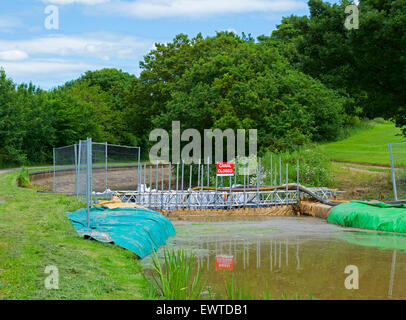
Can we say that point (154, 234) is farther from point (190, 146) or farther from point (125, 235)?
point (190, 146)

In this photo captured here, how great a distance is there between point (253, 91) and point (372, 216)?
2052 cm

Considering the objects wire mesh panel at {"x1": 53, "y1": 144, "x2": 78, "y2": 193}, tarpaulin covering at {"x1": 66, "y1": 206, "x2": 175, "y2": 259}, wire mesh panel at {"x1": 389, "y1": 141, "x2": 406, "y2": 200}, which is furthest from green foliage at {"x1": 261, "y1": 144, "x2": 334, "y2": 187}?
tarpaulin covering at {"x1": 66, "y1": 206, "x2": 175, "y2": 259}

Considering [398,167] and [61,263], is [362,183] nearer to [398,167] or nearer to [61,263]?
[398,167]

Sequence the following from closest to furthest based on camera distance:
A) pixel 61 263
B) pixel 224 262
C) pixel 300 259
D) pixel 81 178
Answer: pixel 61 263, pixel 224 262, pixel 300 259, pixel 81 178

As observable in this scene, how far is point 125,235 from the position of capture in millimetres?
12070

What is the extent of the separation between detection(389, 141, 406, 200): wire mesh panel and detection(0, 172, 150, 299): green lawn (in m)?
12.2

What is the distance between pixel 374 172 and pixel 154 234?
24.3 m

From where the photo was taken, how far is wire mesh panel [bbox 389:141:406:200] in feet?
64.1

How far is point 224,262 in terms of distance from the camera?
460 inches

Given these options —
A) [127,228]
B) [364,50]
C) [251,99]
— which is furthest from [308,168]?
[127,228]

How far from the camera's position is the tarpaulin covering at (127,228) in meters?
11.8
